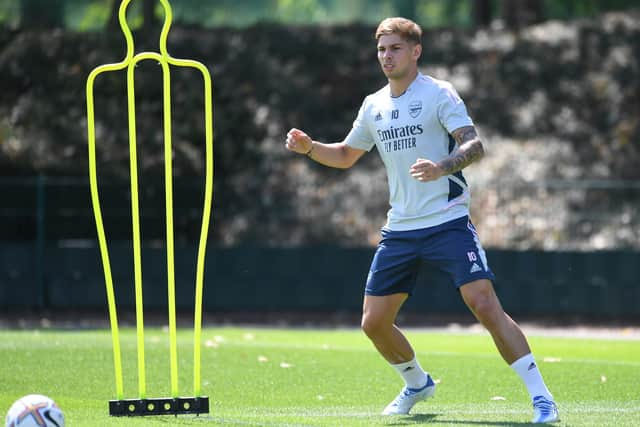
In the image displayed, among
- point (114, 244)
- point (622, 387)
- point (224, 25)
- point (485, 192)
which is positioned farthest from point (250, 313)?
point (622, 387)

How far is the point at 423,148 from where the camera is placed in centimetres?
736

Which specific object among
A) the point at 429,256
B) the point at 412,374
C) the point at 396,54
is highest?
the point at 396,54

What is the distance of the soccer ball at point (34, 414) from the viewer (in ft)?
19.7

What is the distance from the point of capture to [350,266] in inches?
722

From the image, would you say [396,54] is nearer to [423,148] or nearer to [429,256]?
[423,148]

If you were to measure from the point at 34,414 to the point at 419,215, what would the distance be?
8.56ft

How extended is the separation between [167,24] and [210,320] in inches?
453

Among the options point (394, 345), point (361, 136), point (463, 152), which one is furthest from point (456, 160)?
point (394, 345)

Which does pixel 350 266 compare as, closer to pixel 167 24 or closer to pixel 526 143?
pixel 526 143

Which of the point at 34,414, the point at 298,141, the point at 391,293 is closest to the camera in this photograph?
the point at 34,414

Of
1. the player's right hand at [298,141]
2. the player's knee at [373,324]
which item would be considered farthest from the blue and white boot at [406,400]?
the player's right hand at [298,141]

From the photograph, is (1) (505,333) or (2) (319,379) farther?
(2) (319,379)

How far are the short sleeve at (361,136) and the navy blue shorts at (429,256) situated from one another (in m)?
0.64

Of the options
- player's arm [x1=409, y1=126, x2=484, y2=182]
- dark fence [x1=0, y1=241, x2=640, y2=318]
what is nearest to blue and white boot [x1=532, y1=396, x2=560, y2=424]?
player's arm [x1=409, y1=126, x2=484, y2=182]
